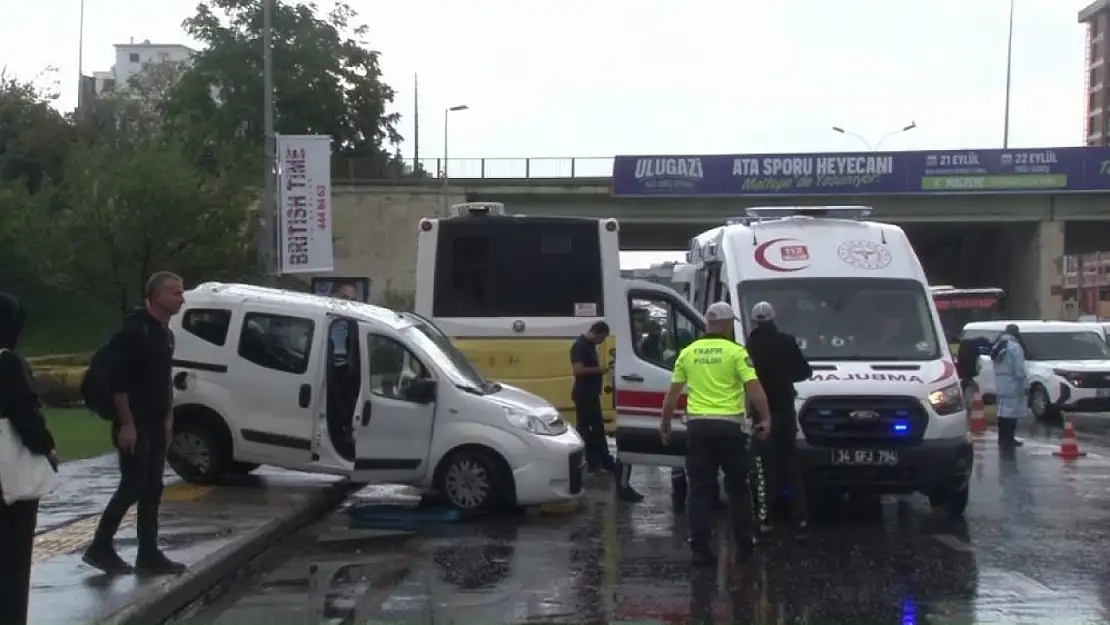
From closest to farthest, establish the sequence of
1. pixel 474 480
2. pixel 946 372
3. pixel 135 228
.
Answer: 1. pixel 946 372
2. pixel 474 480
3. pixel 135 228

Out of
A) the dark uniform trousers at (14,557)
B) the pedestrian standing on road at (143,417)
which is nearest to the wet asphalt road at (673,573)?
the pedestrian standing on road at (143,417)

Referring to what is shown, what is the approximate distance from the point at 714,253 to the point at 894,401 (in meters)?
2.97

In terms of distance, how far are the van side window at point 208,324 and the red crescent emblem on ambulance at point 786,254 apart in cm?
522

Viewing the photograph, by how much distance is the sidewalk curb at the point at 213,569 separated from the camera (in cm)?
792

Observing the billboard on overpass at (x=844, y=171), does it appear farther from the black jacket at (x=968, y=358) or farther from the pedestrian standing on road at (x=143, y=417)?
the pedestrian standing on road at (x=143, y=417)

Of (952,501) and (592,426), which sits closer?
(952,501)

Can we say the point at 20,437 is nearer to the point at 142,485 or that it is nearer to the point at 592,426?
the point at 142,485

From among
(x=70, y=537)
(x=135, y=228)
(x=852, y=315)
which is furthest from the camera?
(x=135, y=228)

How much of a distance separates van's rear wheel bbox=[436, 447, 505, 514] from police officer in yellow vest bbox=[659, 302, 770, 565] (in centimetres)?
265

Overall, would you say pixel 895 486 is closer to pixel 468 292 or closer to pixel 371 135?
pixel 468 292

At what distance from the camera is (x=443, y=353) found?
13.2 metres

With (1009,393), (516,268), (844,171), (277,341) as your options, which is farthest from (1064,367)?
(844,171)

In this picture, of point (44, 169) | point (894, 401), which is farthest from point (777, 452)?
point (44, 169)

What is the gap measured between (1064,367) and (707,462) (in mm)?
18196
